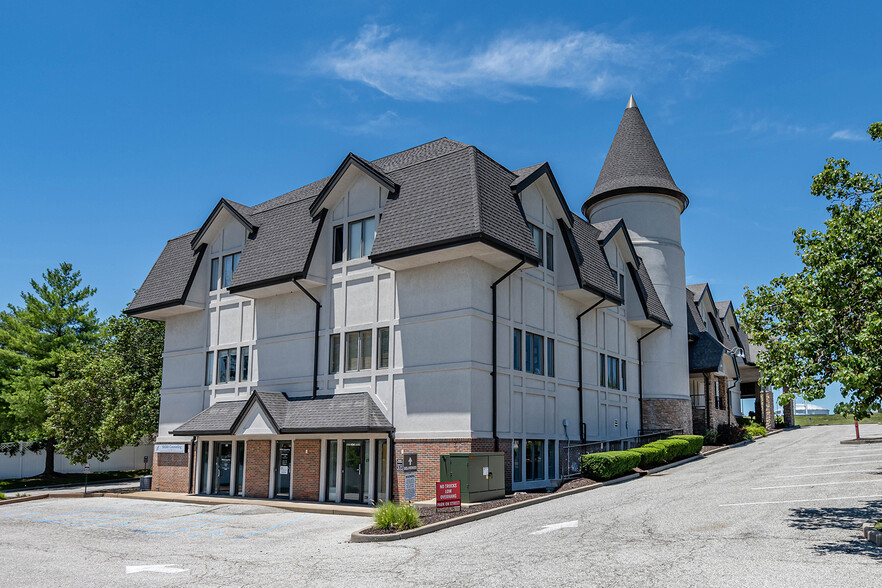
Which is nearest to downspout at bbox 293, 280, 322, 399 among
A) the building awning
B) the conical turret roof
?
the building awning

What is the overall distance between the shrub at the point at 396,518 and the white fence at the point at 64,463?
97.2ft

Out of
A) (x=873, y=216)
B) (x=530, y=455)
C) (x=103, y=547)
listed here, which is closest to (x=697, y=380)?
(x=530, y=455)

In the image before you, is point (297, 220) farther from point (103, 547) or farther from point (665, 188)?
point (665, 188)

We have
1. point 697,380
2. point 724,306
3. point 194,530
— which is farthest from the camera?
point 724,306

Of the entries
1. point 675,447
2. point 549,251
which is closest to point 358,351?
point 549,251

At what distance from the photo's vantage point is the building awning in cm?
2197

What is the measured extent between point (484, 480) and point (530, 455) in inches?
146

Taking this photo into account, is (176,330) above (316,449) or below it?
above

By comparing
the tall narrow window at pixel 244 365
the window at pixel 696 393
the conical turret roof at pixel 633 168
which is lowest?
the window at pixel 696 393

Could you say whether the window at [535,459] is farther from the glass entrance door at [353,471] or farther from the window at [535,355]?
the glass entrance door at [353,471]

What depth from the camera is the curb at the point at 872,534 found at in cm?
1237

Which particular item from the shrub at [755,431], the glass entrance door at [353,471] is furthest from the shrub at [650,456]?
the shrub at [755,431]

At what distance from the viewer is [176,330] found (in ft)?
101

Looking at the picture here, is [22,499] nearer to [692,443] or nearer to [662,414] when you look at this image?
[662,414]
